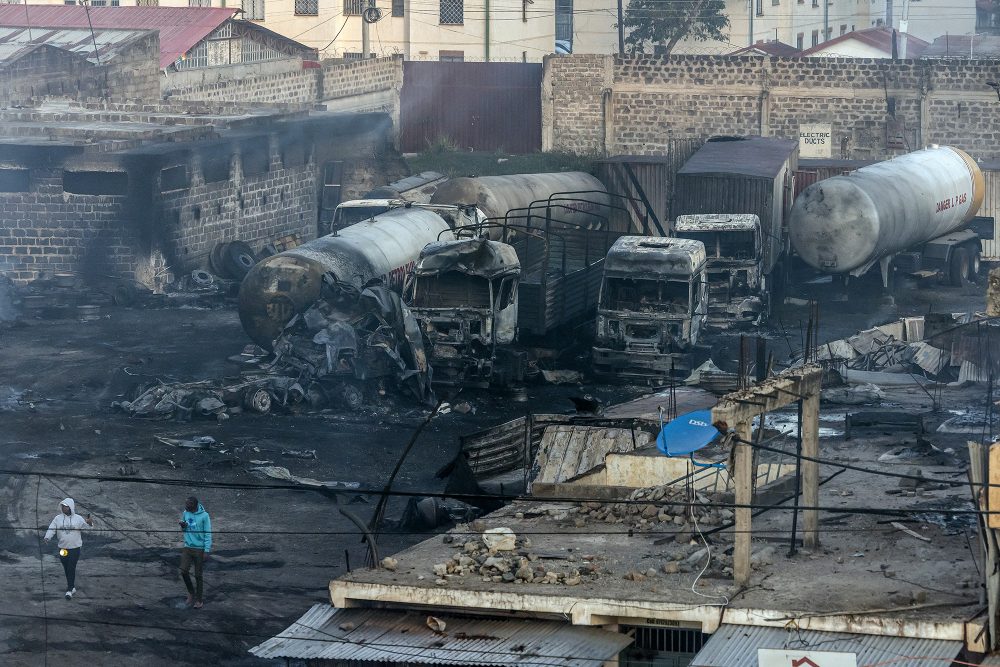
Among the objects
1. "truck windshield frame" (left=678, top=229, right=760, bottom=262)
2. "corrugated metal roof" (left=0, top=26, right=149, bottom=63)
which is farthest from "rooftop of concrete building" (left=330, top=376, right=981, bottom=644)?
"corrugated metal roof" (left=0, top=26, right=149, bottom=63)

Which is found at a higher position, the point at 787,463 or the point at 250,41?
the point at 250,41

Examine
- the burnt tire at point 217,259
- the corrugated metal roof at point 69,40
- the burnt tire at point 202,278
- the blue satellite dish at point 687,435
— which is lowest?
the burnt tire at point 202,278

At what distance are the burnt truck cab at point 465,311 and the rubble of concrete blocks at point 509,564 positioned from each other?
431 inches

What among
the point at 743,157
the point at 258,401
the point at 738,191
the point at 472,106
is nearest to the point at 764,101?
the point at 472,106

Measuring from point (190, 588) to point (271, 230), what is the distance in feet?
77.2

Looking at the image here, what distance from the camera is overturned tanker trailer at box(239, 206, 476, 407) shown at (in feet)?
79.3

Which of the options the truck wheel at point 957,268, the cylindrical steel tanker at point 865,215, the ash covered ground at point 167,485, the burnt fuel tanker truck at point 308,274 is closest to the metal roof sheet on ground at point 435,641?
the ash covered ground at point 167,485

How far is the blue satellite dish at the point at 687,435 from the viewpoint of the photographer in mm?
12508

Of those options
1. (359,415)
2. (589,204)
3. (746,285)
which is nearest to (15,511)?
(359,415)

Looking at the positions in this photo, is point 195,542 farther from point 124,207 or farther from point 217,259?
point 217,259

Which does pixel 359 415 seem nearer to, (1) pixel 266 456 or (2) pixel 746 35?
(1) pixel 266 456

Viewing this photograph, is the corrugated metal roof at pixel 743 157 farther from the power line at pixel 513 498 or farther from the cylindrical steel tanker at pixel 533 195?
the power line at pixel 513 498

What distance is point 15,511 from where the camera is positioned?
59.2 feet

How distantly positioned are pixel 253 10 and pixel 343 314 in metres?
40.4
